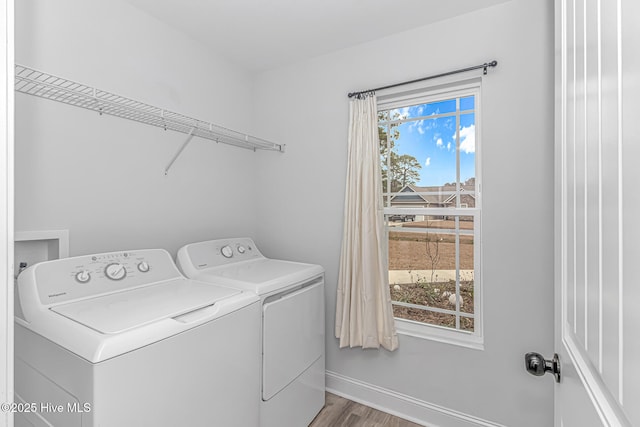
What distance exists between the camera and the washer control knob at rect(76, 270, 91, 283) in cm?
130

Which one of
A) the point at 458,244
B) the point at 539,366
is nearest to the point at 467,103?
the point at 458,244

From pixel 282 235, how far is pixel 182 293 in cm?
117

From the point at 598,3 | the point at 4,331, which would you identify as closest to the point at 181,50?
the point at 4,331

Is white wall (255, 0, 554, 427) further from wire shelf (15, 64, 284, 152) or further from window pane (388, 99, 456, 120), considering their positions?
wire shelf (15, 64, 284, 152)

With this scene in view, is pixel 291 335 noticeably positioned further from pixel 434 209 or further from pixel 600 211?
pixel 600 211

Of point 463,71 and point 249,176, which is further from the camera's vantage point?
point 249,176

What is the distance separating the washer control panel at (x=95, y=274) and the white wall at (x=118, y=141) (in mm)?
249

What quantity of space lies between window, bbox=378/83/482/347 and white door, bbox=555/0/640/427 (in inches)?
46.7

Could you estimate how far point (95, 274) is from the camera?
1361mm

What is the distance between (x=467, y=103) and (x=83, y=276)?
2287 mm

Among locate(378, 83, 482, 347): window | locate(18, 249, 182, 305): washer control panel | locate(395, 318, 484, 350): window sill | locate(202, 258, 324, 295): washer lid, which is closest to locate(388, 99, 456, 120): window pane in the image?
locate(378, 83, 482, 347): window

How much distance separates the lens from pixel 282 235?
2.51 meters

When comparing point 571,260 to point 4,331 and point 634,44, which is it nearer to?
point 634,44

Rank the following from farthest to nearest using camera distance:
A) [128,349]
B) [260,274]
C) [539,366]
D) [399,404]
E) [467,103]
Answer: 1. [399,404]
2. [467,103]
3. [260,274]
4. [128,349]
5. [539,366]
